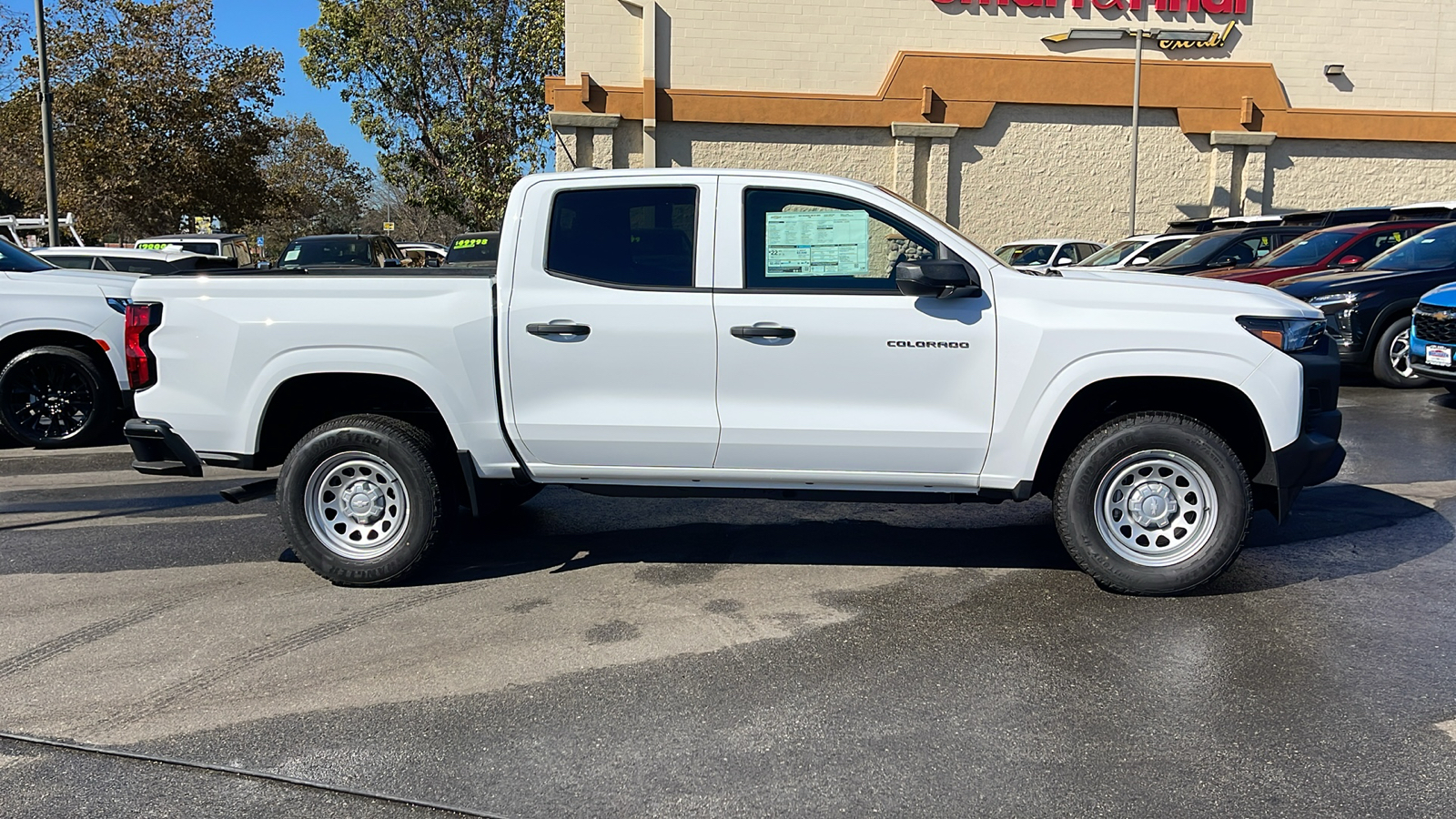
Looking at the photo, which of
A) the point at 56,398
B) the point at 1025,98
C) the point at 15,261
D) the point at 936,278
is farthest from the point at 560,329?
the point at 1025,98

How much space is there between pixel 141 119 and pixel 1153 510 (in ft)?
111

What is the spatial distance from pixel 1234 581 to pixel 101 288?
28.4ft

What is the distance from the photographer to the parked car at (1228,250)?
1522 centimetres

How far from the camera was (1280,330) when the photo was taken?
16.3 ft

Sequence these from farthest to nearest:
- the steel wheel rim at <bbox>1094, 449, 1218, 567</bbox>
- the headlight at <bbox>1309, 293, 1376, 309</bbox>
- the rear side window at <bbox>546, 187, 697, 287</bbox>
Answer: the headlight at <bbox>1309, 293, 1376, 309</bbox>
the rear side window at <bbox>546, 187, 697, 287</bbox>
the steel wheel rim at <bbox>1094, 449, 1218, 567</bbox>

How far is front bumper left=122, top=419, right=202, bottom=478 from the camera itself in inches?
215

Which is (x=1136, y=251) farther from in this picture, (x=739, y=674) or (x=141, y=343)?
(x=141, y=343)

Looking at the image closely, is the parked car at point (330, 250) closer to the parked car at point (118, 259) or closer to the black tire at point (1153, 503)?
the parked car at point (118, 259)

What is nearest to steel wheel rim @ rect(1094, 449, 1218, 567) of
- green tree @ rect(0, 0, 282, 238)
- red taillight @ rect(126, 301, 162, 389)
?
red taillight @ rect(126, 301, 162, 389)

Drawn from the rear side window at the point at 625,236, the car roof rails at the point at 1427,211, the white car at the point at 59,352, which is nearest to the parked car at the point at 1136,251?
the car roof rails at the point at 1427,211

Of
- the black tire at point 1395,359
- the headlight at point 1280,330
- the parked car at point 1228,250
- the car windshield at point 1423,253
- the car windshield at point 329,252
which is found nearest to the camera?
the headlight at point 1280,330

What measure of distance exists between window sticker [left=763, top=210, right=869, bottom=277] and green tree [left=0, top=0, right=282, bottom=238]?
104ft

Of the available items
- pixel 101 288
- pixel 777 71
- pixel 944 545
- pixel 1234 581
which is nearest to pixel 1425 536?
pixel 1234 581

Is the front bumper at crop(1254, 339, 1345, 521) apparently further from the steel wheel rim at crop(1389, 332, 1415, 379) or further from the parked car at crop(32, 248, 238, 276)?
the parked car at crop(32, 248, 238, 276)
